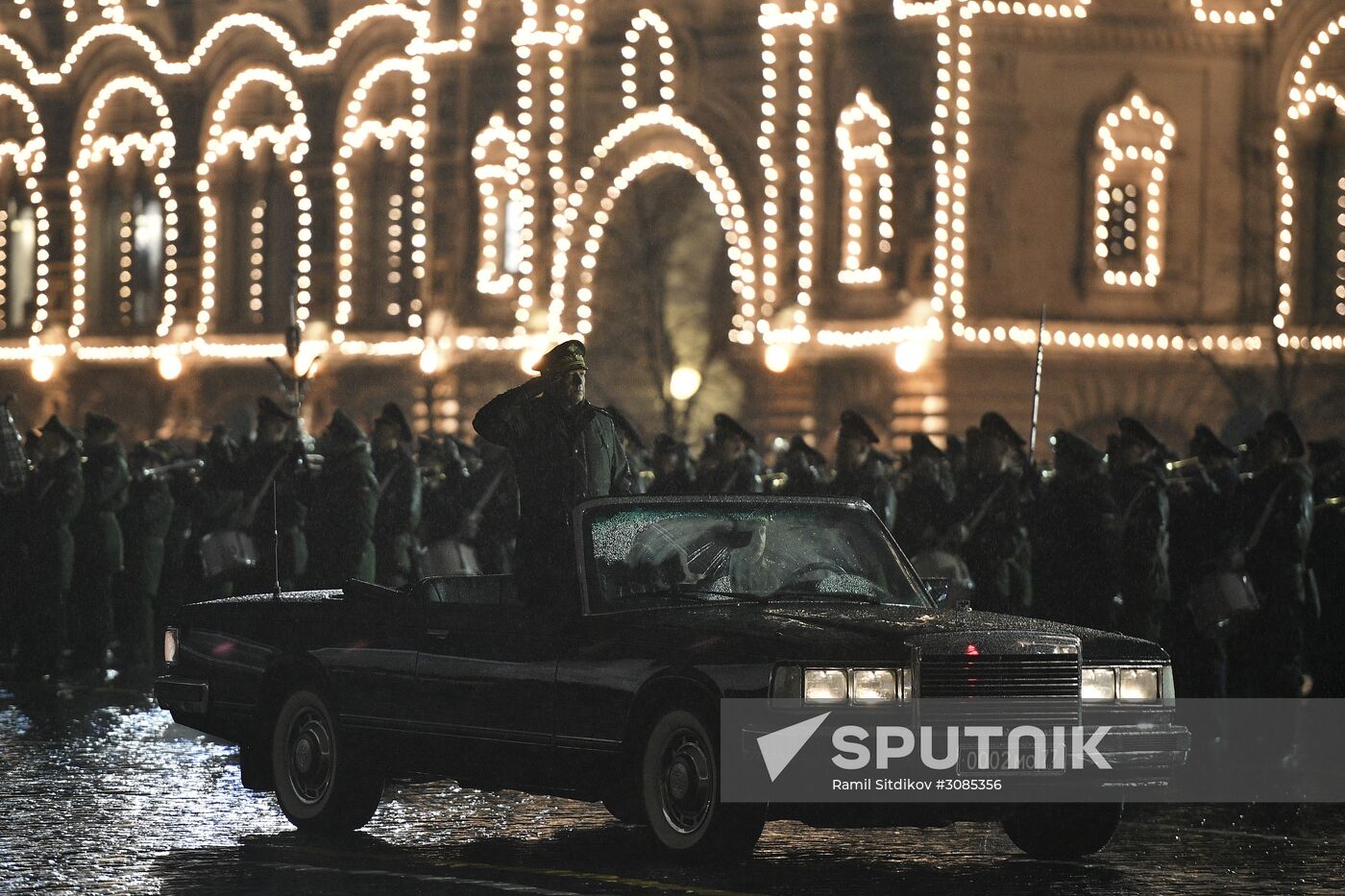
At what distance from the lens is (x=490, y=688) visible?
11031mm

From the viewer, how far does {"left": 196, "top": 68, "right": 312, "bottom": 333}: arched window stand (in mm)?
49938

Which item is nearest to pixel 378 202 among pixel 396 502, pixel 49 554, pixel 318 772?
pixel 49 554

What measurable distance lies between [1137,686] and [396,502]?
10.6 metres

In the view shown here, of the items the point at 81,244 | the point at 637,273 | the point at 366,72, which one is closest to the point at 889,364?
the point at 637,273

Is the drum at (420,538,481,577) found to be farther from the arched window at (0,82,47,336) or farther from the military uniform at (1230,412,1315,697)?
the arched window at (0,82,47,336)

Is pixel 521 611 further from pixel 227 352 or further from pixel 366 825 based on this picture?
pixel 227 352

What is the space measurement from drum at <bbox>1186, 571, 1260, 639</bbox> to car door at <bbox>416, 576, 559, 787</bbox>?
522 cm

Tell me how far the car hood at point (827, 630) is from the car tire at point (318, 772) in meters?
1.54

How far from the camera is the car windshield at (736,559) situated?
11.0 metres

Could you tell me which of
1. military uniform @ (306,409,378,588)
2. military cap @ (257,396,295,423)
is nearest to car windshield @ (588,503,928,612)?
military uniform @ (306,409,378,588)

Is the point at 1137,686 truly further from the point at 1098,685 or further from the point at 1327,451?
the point at 1327,451

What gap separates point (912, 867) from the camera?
420 inches

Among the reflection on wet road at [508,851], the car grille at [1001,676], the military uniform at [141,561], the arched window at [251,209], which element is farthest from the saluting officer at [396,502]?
the arched window at [251,209]

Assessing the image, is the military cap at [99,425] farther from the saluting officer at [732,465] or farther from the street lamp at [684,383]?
the street lamp at [684,383]
